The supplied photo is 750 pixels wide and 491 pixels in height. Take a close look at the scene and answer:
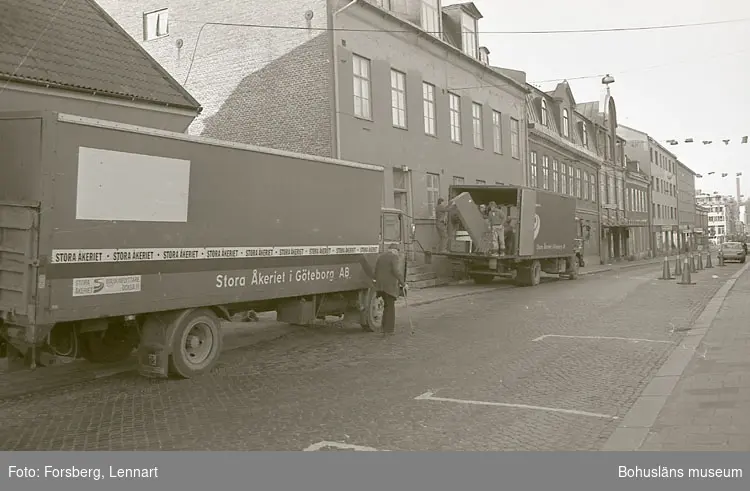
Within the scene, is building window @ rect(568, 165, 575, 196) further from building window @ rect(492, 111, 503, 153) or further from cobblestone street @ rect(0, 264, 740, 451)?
cobblestone street @ rect(0, 264, 740, 451)

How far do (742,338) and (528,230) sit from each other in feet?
43.3

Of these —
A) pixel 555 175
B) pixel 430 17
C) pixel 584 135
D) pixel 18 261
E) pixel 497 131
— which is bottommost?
pixel 18 261

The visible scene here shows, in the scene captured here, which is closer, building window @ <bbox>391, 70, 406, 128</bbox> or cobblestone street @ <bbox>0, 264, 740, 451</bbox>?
cobblestone street @ <bbox>0, 264, 740, 451</bbox>

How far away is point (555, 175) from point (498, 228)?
59.9 feet

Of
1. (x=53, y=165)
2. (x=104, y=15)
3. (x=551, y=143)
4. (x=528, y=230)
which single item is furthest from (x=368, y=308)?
(x=551, y=143)

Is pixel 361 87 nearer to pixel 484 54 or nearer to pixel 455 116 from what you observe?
pixel 455 116

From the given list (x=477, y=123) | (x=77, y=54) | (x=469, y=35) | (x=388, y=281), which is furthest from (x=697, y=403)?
(x=469, y=35)

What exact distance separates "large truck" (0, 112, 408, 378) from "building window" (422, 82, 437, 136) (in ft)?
49.3

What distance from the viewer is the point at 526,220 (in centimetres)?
2281

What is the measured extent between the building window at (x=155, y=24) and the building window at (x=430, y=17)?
30.1 feet

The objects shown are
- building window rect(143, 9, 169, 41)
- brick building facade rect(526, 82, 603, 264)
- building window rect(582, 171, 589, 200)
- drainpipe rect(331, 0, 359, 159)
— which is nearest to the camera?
drainpipe rect(331, 0, 359, 159)

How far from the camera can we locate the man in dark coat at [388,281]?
11.6 m

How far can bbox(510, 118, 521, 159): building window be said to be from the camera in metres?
32.8

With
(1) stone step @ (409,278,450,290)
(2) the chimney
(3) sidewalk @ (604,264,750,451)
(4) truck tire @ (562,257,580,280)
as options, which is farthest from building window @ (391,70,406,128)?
(3) sidewalk @ (604,264,750,451)
